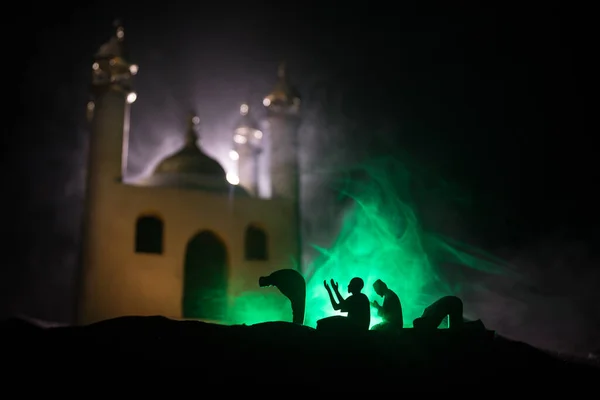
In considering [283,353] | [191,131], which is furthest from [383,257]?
[283,353]

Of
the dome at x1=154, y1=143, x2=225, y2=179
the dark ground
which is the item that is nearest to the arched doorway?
the dome at x1=154, y1=143, x2=225, y2=179

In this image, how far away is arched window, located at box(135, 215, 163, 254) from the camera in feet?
76.8

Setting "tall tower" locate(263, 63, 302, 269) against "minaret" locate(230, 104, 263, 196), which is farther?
"minaret" locate(230, 104, 263, 196)

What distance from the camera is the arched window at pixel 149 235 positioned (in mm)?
23406

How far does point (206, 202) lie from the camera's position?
2458cm

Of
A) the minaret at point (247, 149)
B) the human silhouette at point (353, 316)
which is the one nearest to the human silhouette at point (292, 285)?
the human silhouette at point (353, 316)

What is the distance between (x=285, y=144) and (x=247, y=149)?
4137 millimetres

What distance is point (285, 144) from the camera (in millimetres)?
26875

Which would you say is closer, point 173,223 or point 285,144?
point 173,223

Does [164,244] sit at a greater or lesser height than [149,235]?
lesser

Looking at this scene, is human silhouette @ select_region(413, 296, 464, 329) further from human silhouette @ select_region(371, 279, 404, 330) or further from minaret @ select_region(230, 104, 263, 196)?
minaret @ select_region(230, 104, 263, 196)

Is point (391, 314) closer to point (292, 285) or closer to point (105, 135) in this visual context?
point (292, 285)

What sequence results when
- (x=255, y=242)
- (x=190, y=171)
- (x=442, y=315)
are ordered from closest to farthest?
(x=442, y=315) → (x=190, y=171) → (x=255, y=242)

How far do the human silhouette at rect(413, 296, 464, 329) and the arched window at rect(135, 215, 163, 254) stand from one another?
1315 cm
